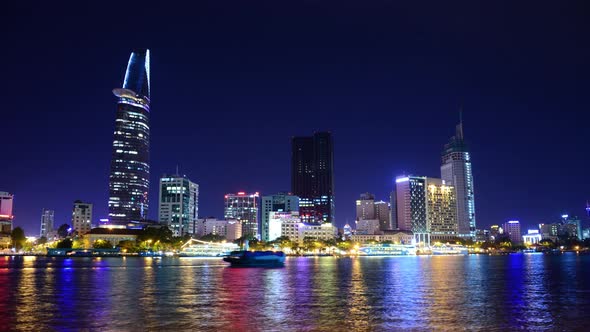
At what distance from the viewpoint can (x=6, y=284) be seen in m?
68.9

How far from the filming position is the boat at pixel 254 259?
14262cm

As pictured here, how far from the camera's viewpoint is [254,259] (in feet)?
474

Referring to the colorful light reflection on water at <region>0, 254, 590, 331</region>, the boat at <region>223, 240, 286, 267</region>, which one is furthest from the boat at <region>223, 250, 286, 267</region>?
the colorful light reflection on water at <region>0, 254, 590, 331</region>

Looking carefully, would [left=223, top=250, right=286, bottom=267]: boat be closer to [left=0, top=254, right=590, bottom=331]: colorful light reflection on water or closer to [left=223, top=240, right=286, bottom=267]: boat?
[left=223, top=240, right=286, bottom=267]: boat

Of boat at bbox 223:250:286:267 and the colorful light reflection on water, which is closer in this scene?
the colorful light reflection on water

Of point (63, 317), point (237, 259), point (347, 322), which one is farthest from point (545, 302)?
point (237, 259)

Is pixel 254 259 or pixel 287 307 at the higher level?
pixel 254 259

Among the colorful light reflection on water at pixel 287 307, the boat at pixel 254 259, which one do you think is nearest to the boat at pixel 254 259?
the boat at pixel 254 259

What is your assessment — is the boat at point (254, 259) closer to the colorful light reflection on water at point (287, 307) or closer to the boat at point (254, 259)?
the boat at point (254, 259)

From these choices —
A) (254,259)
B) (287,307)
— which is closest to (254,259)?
(254,259)

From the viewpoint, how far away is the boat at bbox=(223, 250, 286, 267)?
468 ft

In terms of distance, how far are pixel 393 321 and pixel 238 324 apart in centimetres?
1171

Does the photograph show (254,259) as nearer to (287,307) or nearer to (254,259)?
(254,259)

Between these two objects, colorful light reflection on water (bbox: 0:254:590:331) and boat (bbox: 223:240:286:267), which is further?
boat (bbox: 223:240:286:267)
